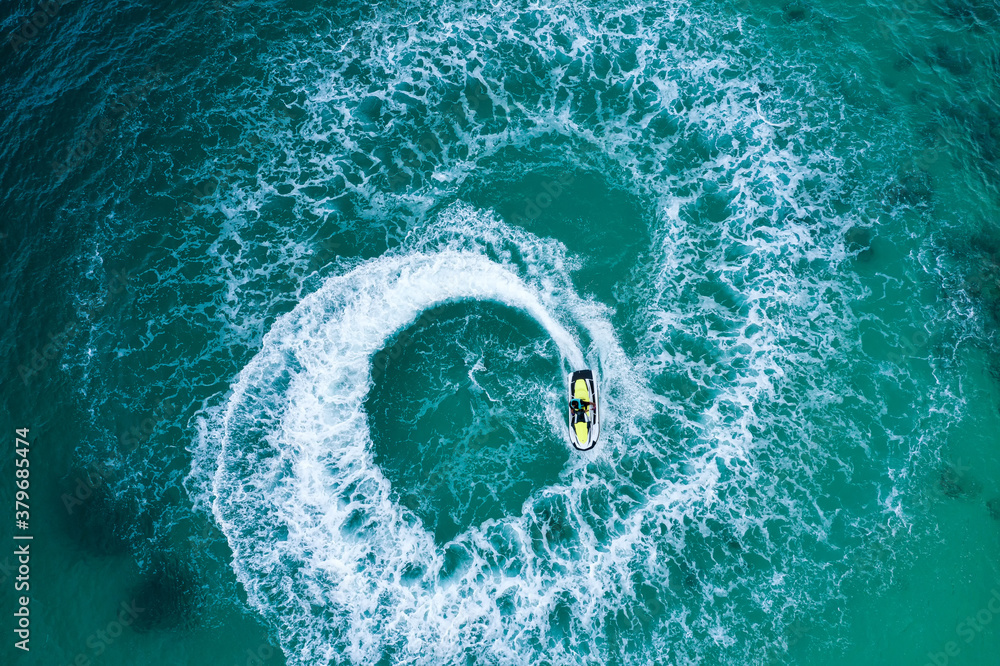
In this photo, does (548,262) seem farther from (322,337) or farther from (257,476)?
(257,476)

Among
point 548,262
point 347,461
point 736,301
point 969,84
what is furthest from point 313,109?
point 969,84
